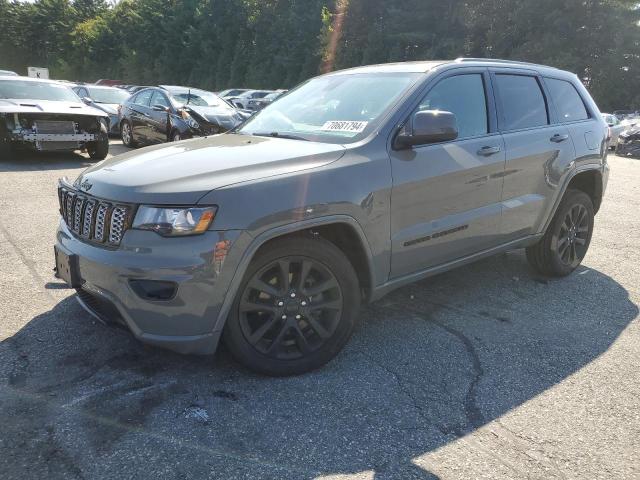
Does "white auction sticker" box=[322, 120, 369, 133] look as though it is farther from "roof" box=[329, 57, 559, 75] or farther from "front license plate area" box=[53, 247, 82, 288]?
"front license plate area" box=[53, 247, 82, 288]

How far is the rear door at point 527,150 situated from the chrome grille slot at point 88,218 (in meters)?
2.77

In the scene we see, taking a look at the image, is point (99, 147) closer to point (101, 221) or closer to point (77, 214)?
point (77, 214)

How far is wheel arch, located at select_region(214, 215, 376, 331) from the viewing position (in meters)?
2.68

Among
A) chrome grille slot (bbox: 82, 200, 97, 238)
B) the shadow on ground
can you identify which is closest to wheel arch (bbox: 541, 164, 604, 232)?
the shadow on ground

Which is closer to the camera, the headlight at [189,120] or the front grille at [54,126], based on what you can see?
the front grille at [54,126]

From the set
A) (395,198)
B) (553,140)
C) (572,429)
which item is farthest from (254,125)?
(572,429)

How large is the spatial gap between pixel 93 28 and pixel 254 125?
248 ft

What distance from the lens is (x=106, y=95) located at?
1576cm

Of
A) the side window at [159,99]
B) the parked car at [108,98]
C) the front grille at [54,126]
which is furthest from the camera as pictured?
the parked car at [108,98]

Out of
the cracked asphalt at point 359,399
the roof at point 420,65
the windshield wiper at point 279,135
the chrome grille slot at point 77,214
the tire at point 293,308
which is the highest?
the roof at point 420,65

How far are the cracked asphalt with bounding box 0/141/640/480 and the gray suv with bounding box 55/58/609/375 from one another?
1.11ft

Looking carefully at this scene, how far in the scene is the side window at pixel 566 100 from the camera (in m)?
4.62

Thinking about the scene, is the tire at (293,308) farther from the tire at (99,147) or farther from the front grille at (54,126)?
the tire at (99,147)

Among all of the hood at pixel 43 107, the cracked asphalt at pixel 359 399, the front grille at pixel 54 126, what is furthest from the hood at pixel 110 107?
the cracked asphalt at pixel 359 399
